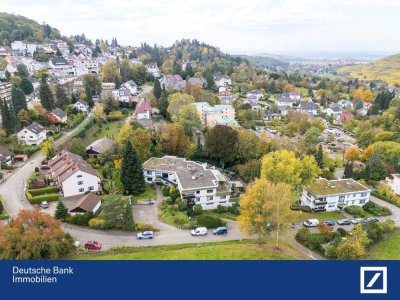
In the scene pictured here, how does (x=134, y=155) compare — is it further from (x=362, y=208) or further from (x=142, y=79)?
(x=142, y=79)

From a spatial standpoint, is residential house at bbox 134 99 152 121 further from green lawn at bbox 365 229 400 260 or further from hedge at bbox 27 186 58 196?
green lawn at bbox 365 229 400 260

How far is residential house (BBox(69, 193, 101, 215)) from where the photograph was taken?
3134 centimetres

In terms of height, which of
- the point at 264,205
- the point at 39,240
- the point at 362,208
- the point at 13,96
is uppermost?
the point at 13,96

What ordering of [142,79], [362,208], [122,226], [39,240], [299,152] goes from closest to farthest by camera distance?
1. [39,240]
2. [122,226]
3. [362,208]
4. [299,152]
5. [142,79]

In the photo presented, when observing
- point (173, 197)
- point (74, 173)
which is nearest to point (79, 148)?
point (74, 173)

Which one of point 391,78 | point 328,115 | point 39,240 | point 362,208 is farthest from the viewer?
point 391,78

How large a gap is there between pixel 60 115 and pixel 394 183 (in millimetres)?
55259

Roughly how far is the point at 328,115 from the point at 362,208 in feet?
180

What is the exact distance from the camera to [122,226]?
99.0ft

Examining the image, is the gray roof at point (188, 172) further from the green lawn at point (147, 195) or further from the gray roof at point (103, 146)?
the gray roof at point (103, 146)

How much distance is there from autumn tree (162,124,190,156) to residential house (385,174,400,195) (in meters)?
29.5

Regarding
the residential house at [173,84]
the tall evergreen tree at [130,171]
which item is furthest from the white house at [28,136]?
the residential house at [173,84]

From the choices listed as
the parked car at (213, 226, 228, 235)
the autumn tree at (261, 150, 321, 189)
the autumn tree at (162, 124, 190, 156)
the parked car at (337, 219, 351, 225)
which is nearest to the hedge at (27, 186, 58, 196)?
the autumn tree at (162, 124, 190, 156)

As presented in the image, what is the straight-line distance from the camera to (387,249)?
1204 inches
